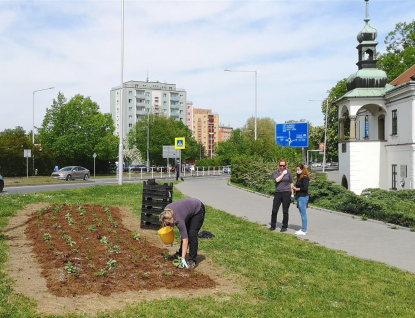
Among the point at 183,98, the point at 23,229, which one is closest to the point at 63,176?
the point at 23,229

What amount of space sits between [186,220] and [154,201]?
3.70 meters

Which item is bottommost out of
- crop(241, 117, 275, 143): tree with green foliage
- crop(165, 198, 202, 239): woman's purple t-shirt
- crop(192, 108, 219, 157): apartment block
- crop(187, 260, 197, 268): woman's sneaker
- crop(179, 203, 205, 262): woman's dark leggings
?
crop(187, 260, 197, 268): woman's sneaker

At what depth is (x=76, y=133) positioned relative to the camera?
57719 millimetres

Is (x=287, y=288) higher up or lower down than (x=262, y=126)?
lower down

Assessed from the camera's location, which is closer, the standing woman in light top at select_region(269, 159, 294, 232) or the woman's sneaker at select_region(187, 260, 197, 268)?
the woman's sneaker at select_region(187, 260, 197, 268)

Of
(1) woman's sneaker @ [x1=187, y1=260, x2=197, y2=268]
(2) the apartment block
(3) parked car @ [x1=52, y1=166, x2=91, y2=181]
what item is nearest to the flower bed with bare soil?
(1) woman's sneaker @ [x1=187, y1=260, x2=197, y2=268]

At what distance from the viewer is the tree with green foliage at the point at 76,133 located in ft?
186

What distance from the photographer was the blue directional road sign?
1184 inches

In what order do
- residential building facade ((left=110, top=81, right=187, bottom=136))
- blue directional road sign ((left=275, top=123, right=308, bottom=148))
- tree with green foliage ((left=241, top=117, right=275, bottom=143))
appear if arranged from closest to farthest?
1. blue directional road sign ((left=275, top=123, right=308, bottom=148))
2. tree with green foliage ((left=241, top=117, right=275, bottom=143))
3. residential building facade ((left=110, top=81, right=187, bottom=136))

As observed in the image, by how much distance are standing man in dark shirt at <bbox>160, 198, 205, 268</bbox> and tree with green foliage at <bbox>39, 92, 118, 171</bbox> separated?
50.9m

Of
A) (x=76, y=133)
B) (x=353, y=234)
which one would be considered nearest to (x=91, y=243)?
(x=353, y=234)

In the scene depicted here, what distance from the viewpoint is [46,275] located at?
21.2 feet

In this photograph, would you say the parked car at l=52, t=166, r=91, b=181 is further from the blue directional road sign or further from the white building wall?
the white building wall

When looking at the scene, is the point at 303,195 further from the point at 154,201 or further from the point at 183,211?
the point at 183,211
